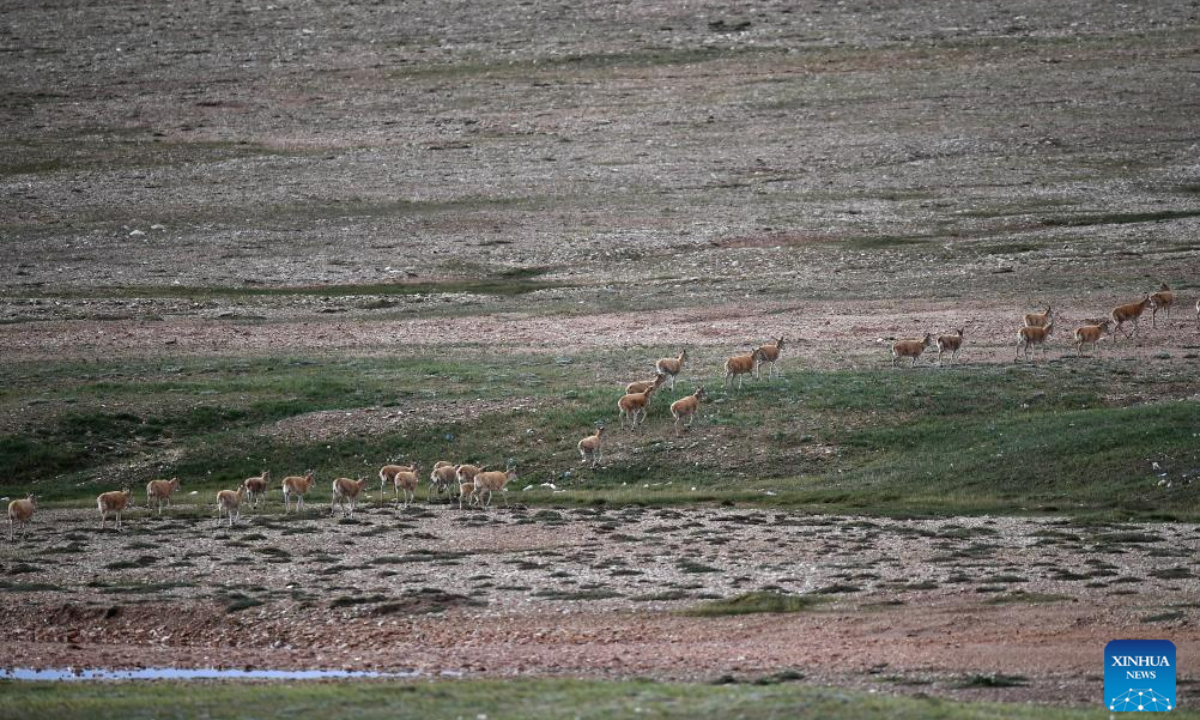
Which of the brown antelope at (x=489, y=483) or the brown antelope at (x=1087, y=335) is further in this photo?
the brown antelope at (x=1087, y=335)

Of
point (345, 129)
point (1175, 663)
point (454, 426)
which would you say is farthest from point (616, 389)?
point (345, 129)

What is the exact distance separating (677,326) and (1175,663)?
27.6m

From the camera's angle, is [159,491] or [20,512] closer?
[20,512]

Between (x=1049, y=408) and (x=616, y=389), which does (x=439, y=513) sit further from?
(x=1049, y=408)

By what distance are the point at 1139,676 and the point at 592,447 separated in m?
15.3

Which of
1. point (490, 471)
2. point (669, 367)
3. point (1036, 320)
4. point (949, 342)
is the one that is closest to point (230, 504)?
point (490, 471)

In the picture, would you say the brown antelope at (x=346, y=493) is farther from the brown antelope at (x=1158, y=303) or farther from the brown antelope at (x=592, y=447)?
the brown antelope at (x=1158, y=303)

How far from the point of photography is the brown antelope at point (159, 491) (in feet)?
97.2

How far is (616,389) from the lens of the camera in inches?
1444

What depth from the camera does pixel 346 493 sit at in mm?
29766

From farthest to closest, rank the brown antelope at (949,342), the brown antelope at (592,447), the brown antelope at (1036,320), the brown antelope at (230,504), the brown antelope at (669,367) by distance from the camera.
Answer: the brown antelope at (1036,320), the brown antelope at (949,342), the brown antelope at (669,367), the brown antelope at (592,447), the brown antelope at (230,504)

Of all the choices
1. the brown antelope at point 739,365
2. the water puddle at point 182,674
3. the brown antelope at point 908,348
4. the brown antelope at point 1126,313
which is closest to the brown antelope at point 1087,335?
the brown antelope at point 1126,313

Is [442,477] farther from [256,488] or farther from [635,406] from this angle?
[635,406]

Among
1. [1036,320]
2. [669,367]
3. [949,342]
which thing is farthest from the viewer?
[1036,320]
